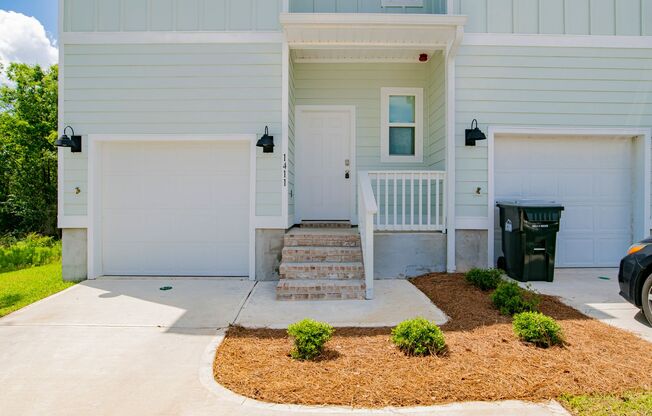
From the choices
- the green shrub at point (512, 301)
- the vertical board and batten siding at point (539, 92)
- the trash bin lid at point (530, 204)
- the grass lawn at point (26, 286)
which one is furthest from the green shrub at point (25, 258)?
the trash bin lid at point (530, 204)

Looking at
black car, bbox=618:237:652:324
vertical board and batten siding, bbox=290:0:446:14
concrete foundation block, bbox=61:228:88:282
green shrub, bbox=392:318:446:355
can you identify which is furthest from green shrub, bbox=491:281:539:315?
concrete foundation block, bbox=61:228:88:282

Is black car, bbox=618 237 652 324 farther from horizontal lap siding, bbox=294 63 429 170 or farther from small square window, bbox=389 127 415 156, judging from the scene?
small square window, bbox=389 127 415 156

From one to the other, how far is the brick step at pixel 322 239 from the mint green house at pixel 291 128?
0.02 meters

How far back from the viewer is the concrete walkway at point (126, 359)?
2.16 m

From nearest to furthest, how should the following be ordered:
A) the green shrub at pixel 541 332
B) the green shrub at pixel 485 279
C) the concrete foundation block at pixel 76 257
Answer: the green shrub at pixel 541 332, the green shrub at pixel 485 279, the concrete foundation block at pixel 76 257

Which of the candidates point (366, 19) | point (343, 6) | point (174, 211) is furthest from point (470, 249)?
point (174, 211)

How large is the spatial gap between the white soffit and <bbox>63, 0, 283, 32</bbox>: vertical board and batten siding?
406 mm

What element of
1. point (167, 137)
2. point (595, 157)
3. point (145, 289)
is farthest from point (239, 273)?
point (595, 157)

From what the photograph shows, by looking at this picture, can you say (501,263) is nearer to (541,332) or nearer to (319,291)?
(541,332)

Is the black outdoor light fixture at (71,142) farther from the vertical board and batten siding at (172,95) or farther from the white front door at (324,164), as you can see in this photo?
the white front door at (324,164)

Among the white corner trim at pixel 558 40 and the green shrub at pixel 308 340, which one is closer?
the green shrub at pixel 308 340

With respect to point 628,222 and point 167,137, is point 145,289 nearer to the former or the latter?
point 167,137

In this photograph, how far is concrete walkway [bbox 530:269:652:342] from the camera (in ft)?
11.5

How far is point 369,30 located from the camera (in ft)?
16.9
